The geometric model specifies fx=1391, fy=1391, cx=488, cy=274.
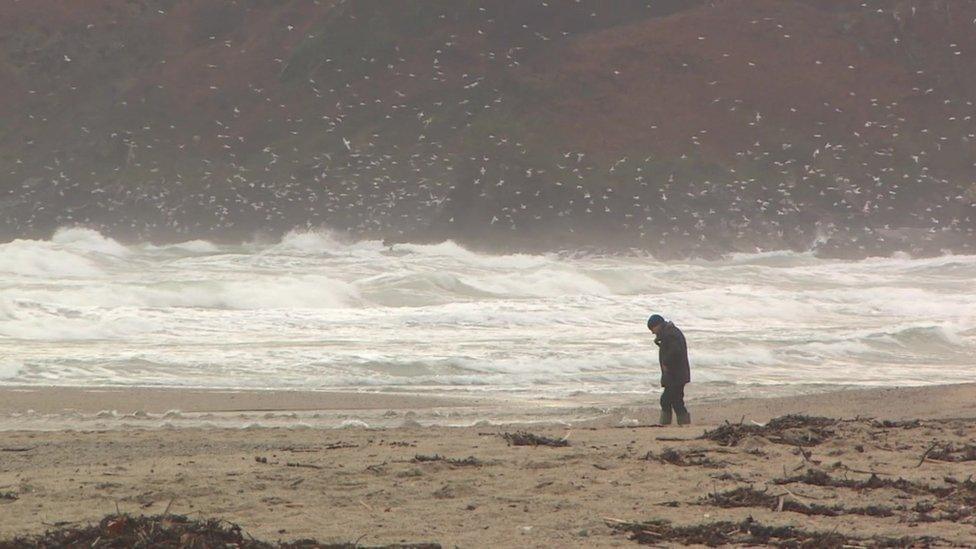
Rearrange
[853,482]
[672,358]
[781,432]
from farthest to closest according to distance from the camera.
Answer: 1. [672,358]
2. [781,432]
3. [853,482]

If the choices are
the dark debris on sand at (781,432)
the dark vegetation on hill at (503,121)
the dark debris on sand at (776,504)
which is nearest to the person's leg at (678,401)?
the dark debris on sand at (781,432)

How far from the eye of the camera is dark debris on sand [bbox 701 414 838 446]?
8.36m

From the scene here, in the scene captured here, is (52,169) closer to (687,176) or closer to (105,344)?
(687,176)

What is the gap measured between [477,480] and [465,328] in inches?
434

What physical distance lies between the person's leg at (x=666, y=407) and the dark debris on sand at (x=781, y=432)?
4.20 ft

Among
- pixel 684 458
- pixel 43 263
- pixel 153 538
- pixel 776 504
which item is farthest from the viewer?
pixel 43 263

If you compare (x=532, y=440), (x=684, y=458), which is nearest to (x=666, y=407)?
(x=532, y=440)

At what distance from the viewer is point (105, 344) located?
50.5 ft

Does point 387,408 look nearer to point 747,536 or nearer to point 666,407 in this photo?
point 666,407

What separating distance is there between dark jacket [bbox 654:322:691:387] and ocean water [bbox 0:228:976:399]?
6.32 ft

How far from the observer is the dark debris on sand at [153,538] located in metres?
5.48

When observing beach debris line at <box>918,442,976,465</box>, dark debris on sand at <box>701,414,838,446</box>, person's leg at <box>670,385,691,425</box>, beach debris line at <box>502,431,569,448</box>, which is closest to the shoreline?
person's leg at <box>670,385,691,425</box>

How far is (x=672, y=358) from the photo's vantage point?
34.3 ft

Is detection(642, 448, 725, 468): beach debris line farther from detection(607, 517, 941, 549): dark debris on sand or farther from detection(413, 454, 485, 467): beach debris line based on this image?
detection(607, 517, 941, 549): dark debris on sand
